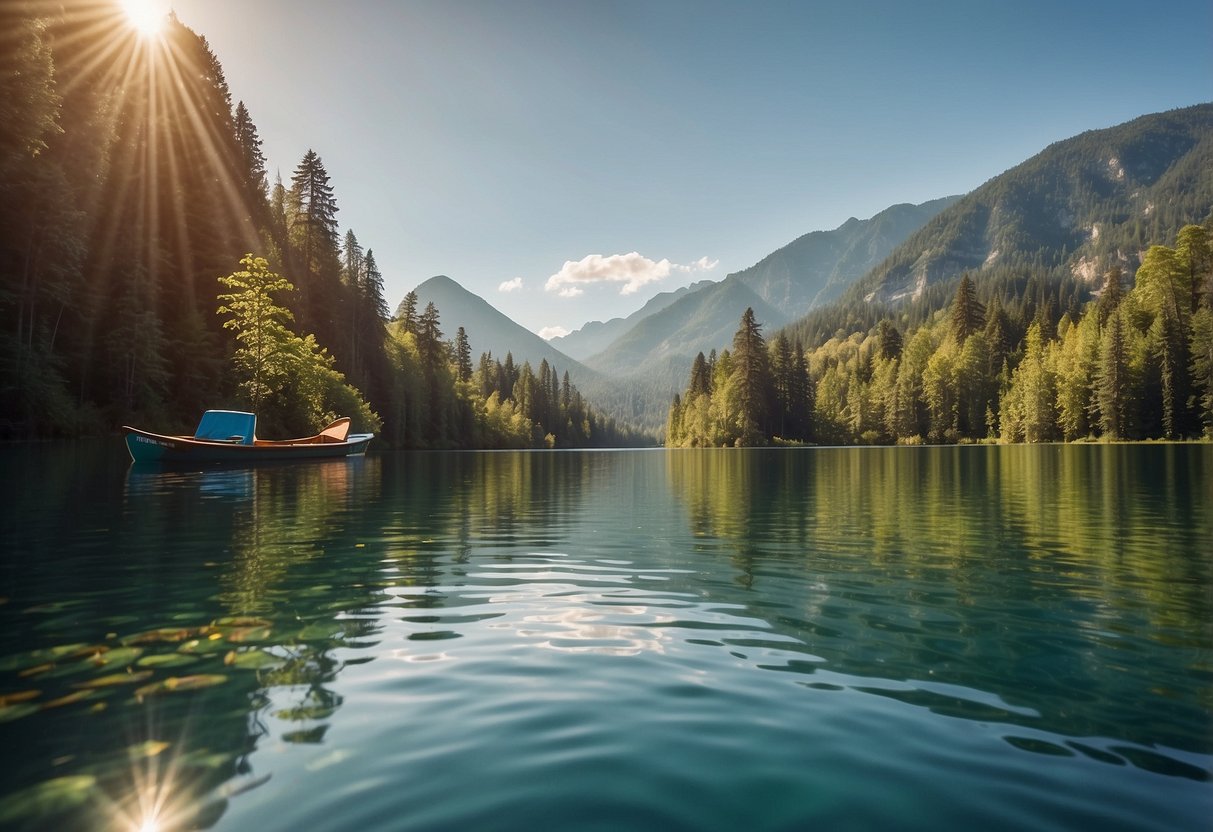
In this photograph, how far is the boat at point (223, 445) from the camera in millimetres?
31531

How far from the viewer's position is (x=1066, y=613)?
7953mm

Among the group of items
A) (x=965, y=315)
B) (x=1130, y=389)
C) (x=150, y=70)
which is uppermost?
(x=150, y=70)

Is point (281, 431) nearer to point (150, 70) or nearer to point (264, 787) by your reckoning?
point (150, 70)

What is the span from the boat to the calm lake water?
65.8 feet

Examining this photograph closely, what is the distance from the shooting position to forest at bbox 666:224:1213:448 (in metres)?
79.3

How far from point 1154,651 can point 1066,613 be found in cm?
143

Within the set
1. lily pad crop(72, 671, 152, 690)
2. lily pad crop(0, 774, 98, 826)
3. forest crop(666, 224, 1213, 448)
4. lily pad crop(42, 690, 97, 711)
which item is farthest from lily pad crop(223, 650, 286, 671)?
forest crop(666, 224, 1213, 448)

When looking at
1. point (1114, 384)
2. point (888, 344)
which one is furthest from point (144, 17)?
point (888, 344)

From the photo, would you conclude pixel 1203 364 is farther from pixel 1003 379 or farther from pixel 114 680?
pixel 114 680

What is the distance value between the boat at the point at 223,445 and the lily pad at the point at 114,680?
2913 centimetres

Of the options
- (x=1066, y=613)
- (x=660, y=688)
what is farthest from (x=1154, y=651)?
(x=660, y=688)

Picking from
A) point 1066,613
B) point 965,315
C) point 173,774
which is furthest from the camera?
point 965,315

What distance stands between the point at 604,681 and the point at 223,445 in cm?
3510

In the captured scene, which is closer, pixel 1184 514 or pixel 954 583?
pixel 954 583
